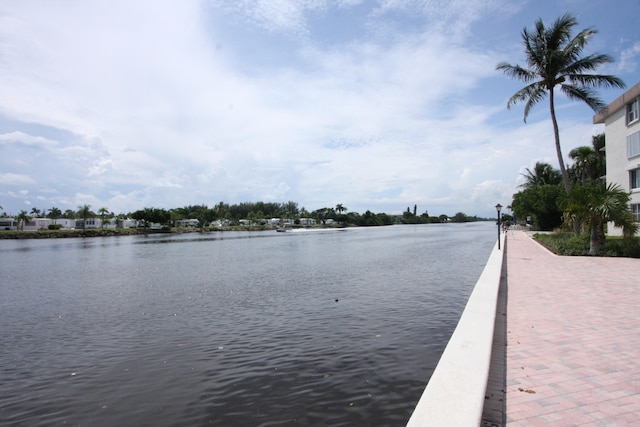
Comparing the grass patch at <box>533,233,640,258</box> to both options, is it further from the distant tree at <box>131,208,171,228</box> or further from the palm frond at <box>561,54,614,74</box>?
the distant tree at <box>131,208,171,228</box>

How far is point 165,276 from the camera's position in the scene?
19.2 metres

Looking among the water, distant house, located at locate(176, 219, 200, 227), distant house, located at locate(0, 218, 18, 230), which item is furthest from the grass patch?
distant house, located at locate(0, 218, 18, 230)

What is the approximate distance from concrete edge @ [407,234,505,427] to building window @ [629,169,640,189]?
26.6m

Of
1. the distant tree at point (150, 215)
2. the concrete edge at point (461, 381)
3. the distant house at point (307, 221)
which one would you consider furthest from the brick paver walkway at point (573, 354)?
the distant house at point (307, 221)

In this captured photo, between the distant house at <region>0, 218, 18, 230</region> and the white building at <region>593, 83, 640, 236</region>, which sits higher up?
the white building at <region>593, 83, 640, 236</region>

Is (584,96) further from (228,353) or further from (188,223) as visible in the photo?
(188,223)

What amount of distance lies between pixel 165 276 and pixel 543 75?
25.4 m

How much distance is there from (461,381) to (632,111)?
3046 cm

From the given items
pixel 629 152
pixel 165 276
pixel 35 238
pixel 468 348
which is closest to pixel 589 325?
pixel 468 348

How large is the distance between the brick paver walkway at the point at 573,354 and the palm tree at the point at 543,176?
5989 cm

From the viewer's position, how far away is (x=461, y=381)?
4148mm

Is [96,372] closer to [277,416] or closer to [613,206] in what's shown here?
[277,416]

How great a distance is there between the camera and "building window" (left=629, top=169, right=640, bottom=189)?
84.7ft

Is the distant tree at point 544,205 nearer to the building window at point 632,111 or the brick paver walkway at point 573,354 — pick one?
the building window at point 632,111
